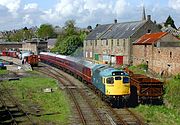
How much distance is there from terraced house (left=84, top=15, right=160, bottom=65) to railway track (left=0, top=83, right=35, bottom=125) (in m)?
32.1

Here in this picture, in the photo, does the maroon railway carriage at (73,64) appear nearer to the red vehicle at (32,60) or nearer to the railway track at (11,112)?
the red vehicle at (32,60)

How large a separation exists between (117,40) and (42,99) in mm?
36476

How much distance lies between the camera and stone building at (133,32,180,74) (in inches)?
1641

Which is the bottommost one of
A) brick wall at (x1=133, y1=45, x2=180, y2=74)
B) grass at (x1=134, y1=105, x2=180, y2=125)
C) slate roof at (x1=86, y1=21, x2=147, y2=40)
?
grass at (x1=134, y1=105, x2=180, y2=125)

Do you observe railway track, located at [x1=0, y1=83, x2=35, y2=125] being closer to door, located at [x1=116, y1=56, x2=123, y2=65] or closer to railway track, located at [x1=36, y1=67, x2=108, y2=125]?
railway track, located at [x1=36, y1=67, x2=108, y2=125]

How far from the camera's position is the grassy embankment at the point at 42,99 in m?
24.0

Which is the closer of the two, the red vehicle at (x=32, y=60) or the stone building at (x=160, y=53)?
the stone building at (x=160, y=53)

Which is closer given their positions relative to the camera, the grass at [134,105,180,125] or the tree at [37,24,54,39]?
the grass at [134,105,180,125]

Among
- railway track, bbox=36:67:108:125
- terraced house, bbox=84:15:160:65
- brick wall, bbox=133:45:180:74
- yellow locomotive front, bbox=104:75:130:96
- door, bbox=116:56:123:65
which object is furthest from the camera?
door, bbox=116:56:123:65

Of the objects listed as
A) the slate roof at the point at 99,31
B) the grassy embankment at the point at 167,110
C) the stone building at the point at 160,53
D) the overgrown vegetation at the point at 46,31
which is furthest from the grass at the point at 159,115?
the overgrown vegetation at the point at 46,31

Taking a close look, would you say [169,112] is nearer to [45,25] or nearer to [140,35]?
[140,35]

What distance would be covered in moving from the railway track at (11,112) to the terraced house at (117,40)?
105 feet

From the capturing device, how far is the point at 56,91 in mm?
35812

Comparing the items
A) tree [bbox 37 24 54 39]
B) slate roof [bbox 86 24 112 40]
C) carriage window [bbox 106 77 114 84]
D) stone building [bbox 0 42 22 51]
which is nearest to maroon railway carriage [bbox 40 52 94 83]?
carriage window [bbox 106 77 114 84]
